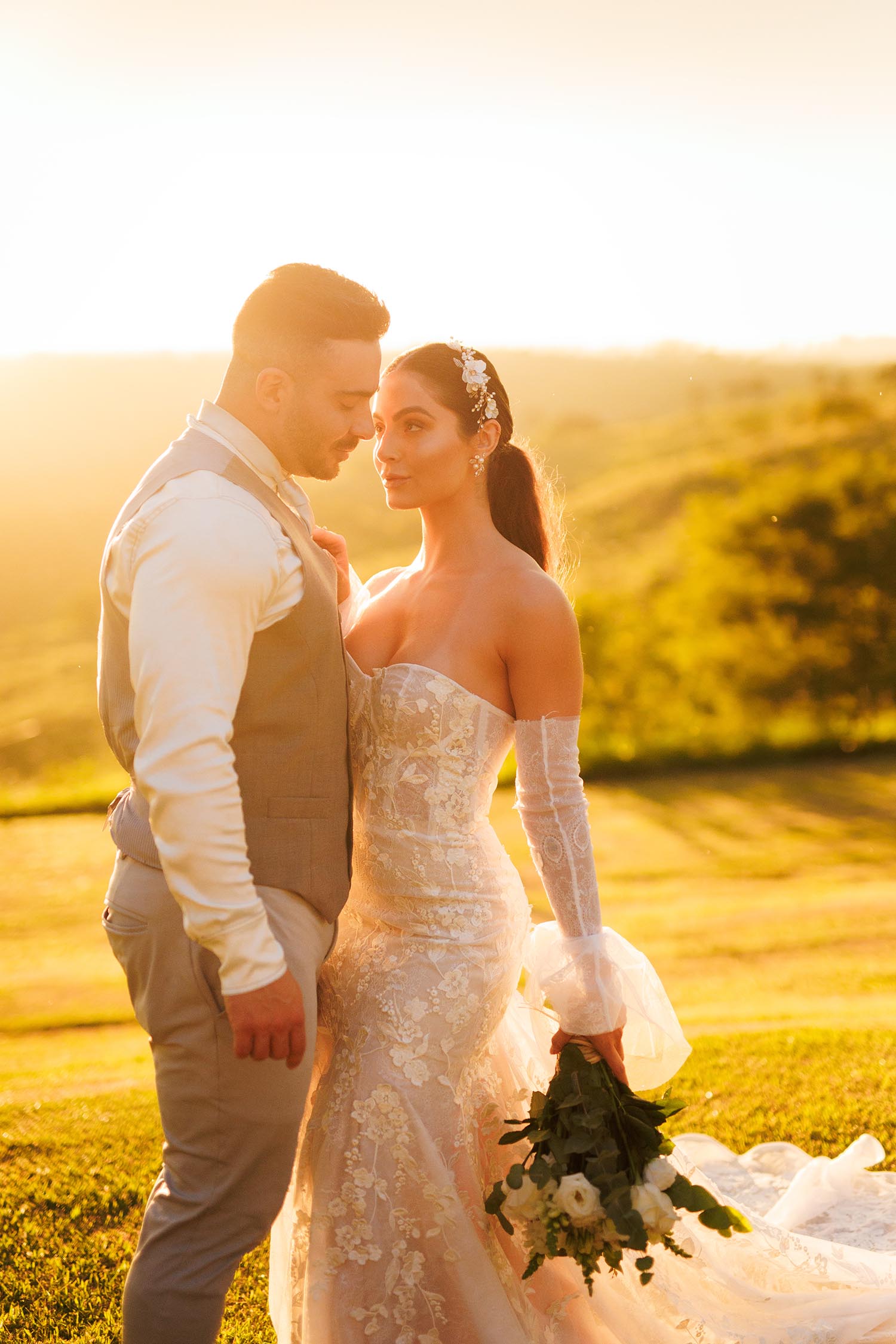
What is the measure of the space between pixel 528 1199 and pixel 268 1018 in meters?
0.75

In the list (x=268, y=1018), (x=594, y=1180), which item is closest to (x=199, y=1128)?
(x=268, y=1018)

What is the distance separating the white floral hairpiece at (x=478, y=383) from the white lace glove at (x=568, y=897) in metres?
0.77

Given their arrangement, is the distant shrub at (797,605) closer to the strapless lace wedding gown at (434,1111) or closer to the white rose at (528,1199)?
the strapless lace wedding gown at (434,1111)

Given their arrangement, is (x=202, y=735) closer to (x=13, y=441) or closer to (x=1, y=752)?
(x=1, y=752)

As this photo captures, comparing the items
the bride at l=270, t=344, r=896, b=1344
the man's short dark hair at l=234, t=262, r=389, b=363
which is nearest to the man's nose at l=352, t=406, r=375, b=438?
the man's short dark hair at l=234, t=262, r=389, b=363

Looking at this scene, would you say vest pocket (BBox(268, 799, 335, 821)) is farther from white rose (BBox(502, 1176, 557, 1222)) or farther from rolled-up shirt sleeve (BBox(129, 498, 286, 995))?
white rose (BBox(502, 1176, 557, 1222))

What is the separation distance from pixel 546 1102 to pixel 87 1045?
16.7ft

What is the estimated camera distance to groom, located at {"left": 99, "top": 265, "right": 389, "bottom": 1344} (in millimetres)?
1901

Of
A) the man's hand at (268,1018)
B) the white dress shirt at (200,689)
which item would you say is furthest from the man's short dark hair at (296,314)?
the man's hand at (268,1018)

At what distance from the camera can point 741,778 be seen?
1306cm

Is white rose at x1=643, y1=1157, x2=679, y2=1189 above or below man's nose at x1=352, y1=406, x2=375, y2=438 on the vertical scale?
below

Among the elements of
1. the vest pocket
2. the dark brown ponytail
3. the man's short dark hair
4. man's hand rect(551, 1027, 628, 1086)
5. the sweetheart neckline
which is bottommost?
man's hand rect(551, 1027, 628, 1086)

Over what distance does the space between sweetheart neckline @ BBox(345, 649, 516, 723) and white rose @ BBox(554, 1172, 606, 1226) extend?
975 mm

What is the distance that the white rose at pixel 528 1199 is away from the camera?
7.52 feet
